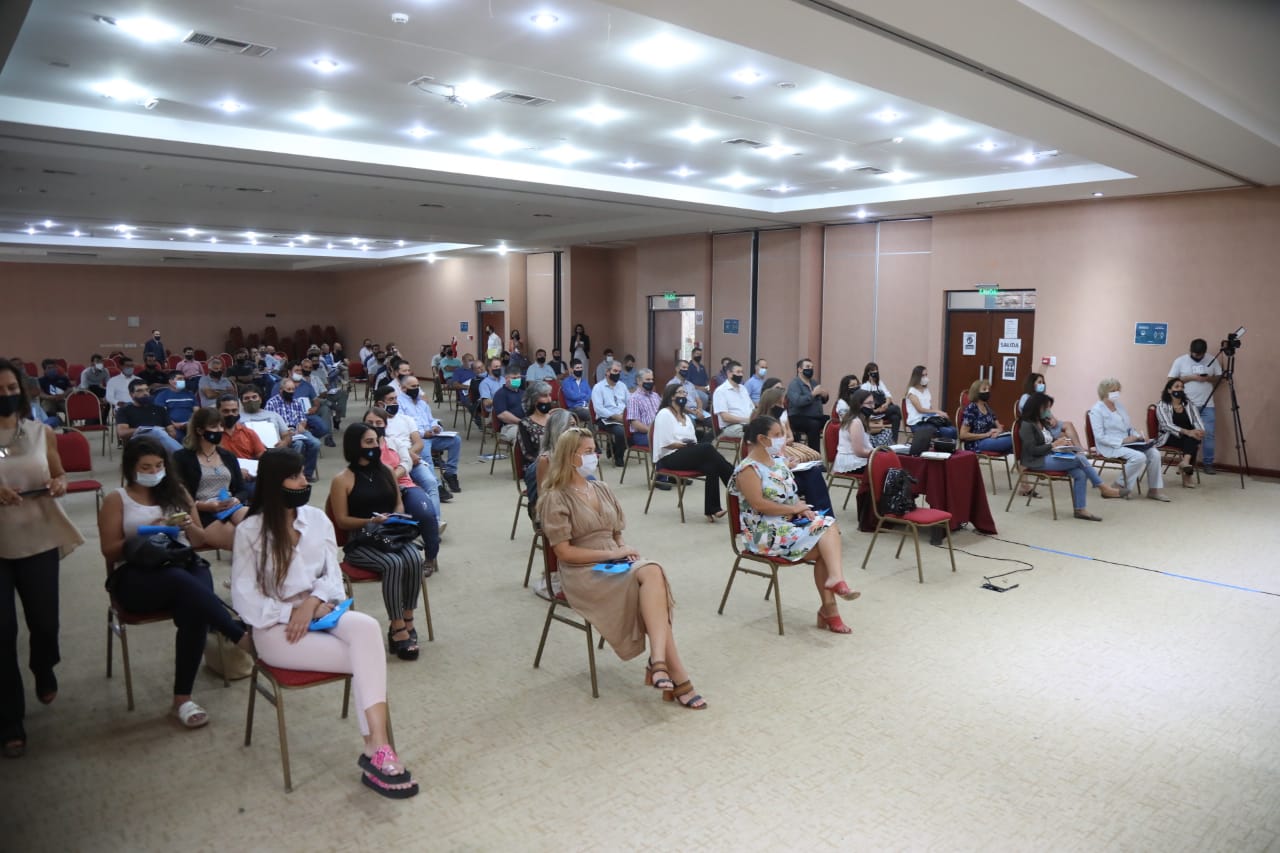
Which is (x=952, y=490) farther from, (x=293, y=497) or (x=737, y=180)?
(x=737, y=180)

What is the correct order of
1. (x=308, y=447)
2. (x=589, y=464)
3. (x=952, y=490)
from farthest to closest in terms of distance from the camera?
(x=308, y=447) → (x=952, y=490) → (x=589, y=464)

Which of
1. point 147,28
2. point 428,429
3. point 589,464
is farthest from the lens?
point 428,429

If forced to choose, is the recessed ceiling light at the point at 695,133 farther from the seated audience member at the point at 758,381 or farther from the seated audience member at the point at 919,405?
the seated audience member at the point at 758,381

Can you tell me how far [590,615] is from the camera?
4.11m

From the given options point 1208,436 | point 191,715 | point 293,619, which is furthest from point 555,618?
point 1208,436

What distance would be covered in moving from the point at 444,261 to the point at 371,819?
22.9 meters

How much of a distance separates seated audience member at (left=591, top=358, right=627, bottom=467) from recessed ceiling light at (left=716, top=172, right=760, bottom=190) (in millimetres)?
3428

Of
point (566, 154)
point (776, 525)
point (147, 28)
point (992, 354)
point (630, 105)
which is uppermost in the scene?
point (566, 154)

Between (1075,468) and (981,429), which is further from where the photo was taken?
(981,429)

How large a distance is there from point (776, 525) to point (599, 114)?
→ 5069 mm

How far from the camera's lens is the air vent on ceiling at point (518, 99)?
7.50 m

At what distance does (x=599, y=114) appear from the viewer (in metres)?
8.21

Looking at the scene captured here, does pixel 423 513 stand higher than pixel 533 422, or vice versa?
pixel 533 422

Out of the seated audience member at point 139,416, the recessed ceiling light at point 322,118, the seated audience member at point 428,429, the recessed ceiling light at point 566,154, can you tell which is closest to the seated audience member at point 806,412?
the recessed ceiling light at point 566,154
